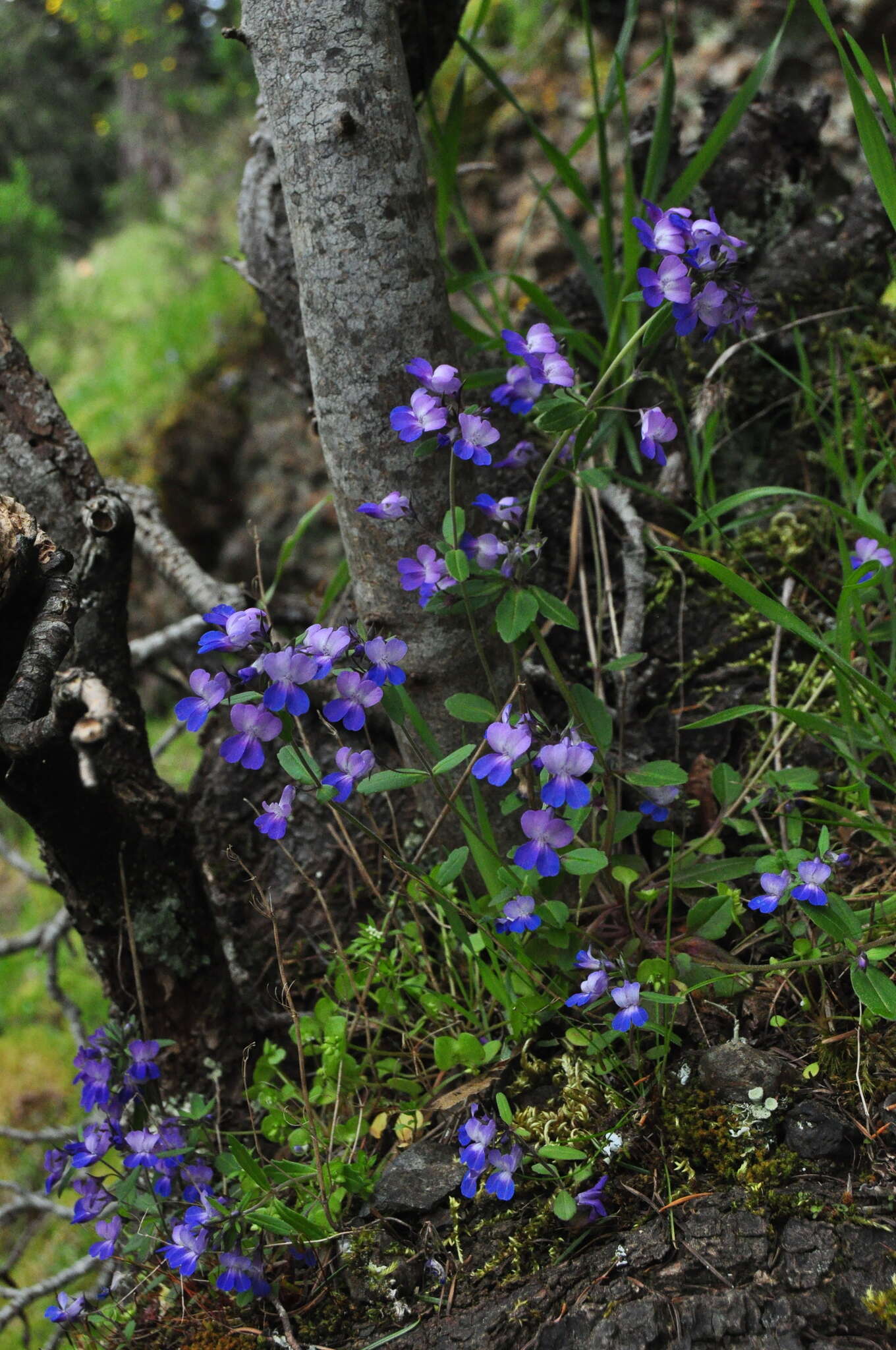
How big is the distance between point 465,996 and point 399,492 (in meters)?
0.84

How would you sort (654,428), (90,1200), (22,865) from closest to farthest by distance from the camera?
(654,428), (90,1200), (22,865)

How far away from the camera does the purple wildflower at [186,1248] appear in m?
1.29

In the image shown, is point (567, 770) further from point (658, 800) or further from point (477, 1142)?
point (477, 1142)

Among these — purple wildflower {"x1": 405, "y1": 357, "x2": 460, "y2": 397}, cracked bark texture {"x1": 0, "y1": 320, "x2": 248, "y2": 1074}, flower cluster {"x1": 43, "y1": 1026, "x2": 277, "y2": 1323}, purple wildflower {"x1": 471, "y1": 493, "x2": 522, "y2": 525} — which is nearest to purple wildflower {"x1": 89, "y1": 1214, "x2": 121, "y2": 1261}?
flower cluster {"x1": 43, "y1": 1026, "x2": 277, "y2": 1323}

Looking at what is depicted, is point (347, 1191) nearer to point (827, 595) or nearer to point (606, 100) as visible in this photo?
point (827, 595)

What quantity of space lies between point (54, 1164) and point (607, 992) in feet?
3.17

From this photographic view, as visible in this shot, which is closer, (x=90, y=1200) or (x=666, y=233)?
(x=666, y=233)

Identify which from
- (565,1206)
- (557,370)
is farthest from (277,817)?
(557,370)

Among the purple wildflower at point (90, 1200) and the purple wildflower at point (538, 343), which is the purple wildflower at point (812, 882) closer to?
the purple wildflower at point (538, 343)

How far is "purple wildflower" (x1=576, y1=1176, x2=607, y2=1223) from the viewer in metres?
1.18

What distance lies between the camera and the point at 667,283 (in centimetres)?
116

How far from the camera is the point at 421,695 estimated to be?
1.60m

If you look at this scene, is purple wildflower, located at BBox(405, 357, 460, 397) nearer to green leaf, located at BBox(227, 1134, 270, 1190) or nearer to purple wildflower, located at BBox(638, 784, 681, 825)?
purple wildflower, located at BBox(638, 784, 681, 825)

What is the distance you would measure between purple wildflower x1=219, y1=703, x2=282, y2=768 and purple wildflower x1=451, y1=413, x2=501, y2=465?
0.45 m
